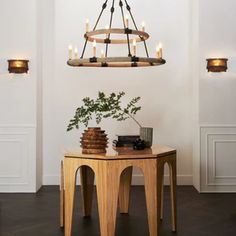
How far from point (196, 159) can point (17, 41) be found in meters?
2.82

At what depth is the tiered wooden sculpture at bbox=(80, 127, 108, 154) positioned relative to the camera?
2793 mm

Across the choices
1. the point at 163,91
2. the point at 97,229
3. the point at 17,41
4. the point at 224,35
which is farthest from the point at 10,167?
the point at 224,35

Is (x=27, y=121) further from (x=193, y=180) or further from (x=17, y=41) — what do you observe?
(x=193, y=180)

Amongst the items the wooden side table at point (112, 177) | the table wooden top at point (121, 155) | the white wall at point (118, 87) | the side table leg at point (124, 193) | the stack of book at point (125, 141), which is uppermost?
the white wall at point (118, 87)

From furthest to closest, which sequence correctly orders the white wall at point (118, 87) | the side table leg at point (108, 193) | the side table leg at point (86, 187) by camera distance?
the white wall at point (118, 87), the side table leg at point (86, 187), the side table leg at point (108, 193)

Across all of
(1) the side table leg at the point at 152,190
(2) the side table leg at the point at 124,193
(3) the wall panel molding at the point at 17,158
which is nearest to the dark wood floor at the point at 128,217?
(2) the side table leg at the point at 124,193

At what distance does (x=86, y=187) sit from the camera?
136 inches

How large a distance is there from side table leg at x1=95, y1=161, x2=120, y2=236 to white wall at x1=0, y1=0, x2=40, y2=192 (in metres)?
2.27

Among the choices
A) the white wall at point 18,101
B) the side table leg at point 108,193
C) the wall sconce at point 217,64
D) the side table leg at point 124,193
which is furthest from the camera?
the white wall at point 18,101

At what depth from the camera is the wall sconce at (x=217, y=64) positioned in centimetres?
452

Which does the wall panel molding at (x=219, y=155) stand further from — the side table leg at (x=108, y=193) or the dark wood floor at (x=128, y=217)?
the side table leg at (x=108, y=193)

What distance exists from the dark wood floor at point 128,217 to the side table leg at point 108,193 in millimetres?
415

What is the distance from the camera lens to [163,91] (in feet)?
16.9

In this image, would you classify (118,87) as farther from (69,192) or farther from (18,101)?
(69,192)
